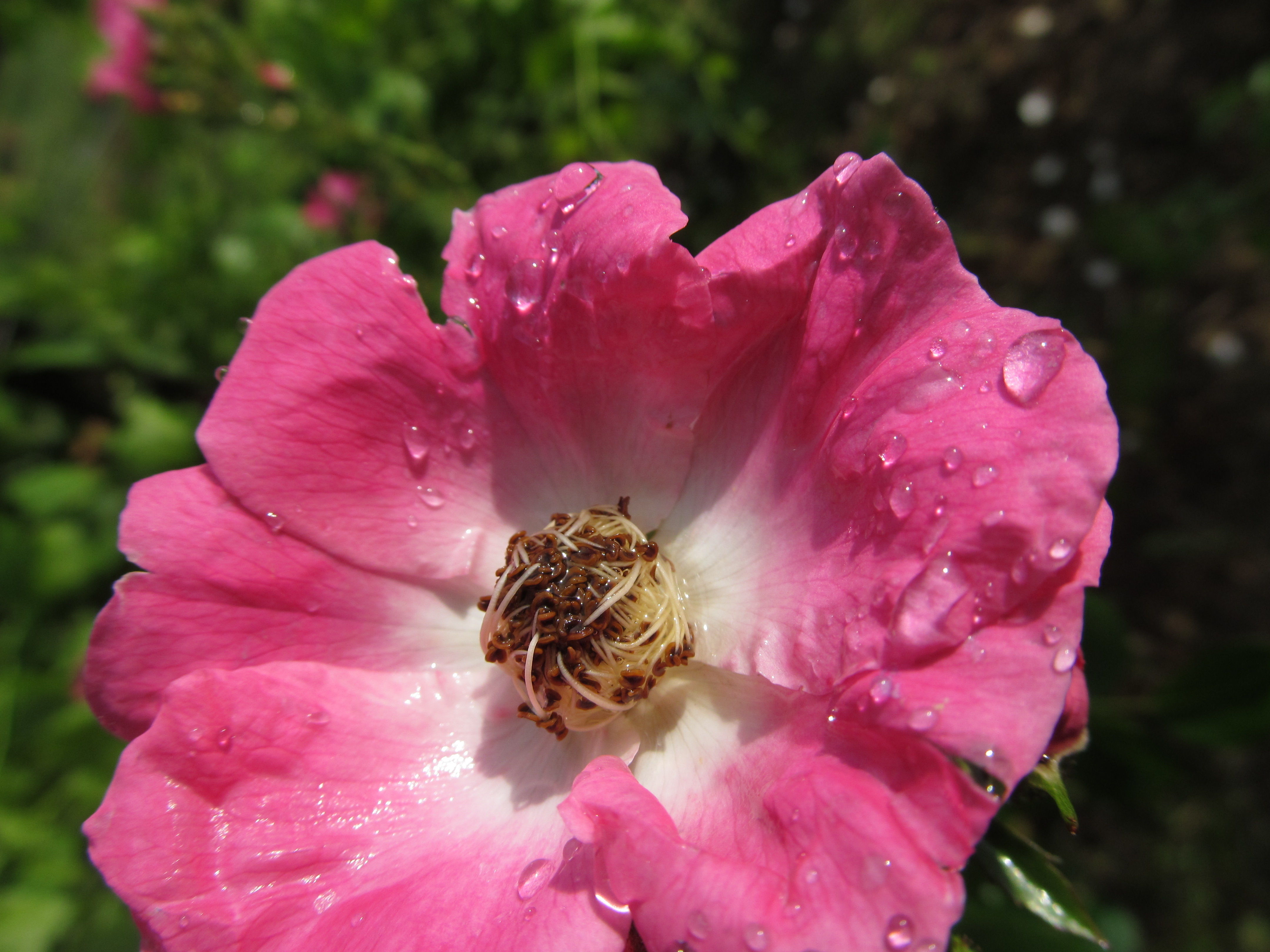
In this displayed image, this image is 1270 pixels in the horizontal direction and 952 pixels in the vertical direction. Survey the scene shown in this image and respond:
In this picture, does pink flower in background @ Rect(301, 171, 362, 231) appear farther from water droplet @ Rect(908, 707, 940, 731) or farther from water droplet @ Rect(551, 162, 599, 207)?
water droplet @ Rect(908, 707, 940, 731)

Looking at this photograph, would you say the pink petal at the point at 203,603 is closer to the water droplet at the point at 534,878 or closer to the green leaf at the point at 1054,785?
the water droplet at the point at 534,878

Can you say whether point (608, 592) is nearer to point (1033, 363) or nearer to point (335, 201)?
point (1033, 363)

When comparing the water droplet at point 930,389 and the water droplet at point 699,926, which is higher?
the water droplet at point 930,389

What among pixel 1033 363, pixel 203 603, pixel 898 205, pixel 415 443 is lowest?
pixel 203 603

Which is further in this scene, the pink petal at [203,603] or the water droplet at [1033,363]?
the pink petal at [203,603]

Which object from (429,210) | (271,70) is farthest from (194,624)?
(271,70)

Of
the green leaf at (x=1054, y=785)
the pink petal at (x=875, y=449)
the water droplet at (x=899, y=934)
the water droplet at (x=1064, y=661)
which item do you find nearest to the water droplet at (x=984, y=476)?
the pink petal at (x=875, y=449)

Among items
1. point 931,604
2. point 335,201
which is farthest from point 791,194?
point 931,604
